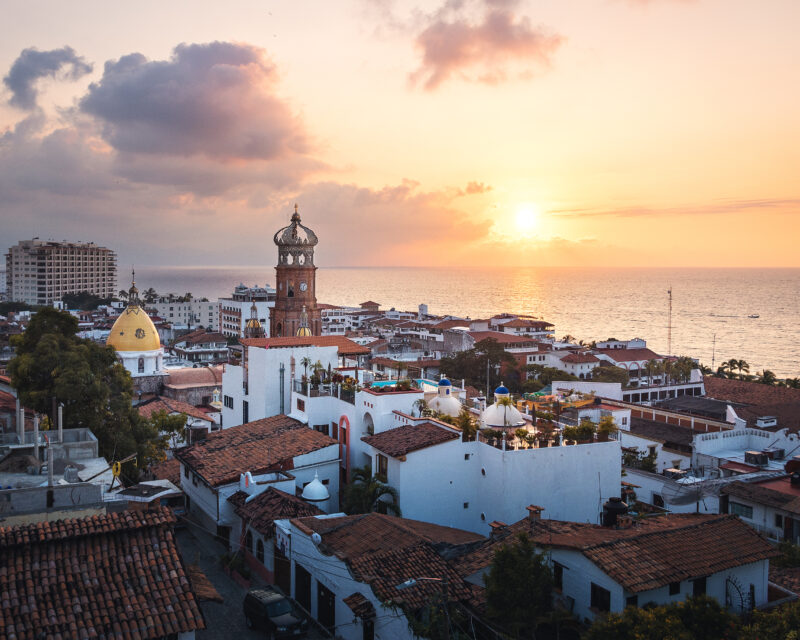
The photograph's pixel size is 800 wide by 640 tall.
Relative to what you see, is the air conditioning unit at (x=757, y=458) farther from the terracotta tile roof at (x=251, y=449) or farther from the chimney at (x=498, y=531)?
the terracotta tile roof at (x=251, y=449)

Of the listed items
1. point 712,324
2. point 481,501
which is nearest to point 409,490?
point 481,501

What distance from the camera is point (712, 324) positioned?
154250 mm

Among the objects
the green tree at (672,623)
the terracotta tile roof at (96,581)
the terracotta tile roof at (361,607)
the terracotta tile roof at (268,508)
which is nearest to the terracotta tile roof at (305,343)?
the terracotta tile roof at (268,508)

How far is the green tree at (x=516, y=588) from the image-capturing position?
12977mm

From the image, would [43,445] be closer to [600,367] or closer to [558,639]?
[558,639]

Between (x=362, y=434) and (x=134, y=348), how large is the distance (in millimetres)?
29222

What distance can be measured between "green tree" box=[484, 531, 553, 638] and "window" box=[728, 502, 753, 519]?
40.1 feet

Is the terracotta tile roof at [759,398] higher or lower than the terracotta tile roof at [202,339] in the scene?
lower

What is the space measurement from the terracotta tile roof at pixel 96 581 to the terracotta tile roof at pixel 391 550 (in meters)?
4.89

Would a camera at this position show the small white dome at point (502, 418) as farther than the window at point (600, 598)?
Yes

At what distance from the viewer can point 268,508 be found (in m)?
19.8

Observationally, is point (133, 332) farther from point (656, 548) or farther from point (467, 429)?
point (656, 548)

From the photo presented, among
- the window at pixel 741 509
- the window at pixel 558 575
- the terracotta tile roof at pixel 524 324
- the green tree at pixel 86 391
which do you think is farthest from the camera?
the terracotta tile roof at pixel 524 324

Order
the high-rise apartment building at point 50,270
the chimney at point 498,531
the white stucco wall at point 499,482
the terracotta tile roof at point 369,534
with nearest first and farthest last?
the terracotta tile roof at point 369,534 → the chimney at point 498,531 → the white stucco wall at point 499,482 → the high-rise apartment building at point 50,270
